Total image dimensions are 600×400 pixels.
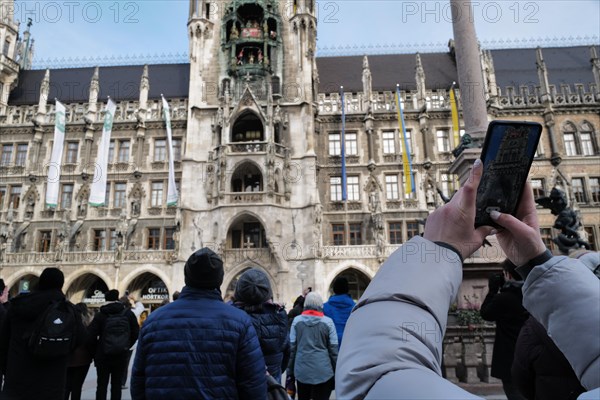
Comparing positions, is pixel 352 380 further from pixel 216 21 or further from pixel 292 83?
pixel 216 21

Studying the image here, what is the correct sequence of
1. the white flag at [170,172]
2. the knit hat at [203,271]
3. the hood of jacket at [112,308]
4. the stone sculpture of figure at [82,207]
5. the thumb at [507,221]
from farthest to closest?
the stone sculpture of figure at [82,207] < the white flag at [170,172] < the hood of jacket at [112,308] < the knit hat at [203,271] < the thumb at [507,221]

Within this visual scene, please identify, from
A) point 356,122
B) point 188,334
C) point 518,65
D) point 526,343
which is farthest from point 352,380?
point 518,65

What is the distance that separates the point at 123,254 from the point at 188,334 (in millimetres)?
23586

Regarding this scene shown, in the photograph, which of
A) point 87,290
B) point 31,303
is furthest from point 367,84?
point 31,303

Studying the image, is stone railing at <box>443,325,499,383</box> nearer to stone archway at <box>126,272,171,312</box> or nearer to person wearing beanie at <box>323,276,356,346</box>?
person wearing beanie at <box>323,276,356,346</box>

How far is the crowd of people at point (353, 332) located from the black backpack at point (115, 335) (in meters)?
0.01

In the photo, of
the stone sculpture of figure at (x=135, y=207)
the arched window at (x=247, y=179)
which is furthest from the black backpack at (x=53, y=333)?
the stone sculpture of figure at (x=135, y=207)

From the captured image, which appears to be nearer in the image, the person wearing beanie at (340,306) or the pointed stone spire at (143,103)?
the person wearing beanie at (340,306)

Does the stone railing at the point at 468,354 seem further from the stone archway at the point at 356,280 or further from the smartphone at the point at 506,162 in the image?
the stone archway at the point at 356,280

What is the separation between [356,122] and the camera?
92.3ft

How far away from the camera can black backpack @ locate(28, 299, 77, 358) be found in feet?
13.6

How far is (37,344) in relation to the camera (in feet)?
13.6

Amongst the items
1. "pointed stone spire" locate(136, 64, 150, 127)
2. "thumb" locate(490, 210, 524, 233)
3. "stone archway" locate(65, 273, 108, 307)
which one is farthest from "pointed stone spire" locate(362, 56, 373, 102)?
"thumb" locate(490, 210, 524, 233)

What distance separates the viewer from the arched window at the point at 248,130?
86.6 feet
